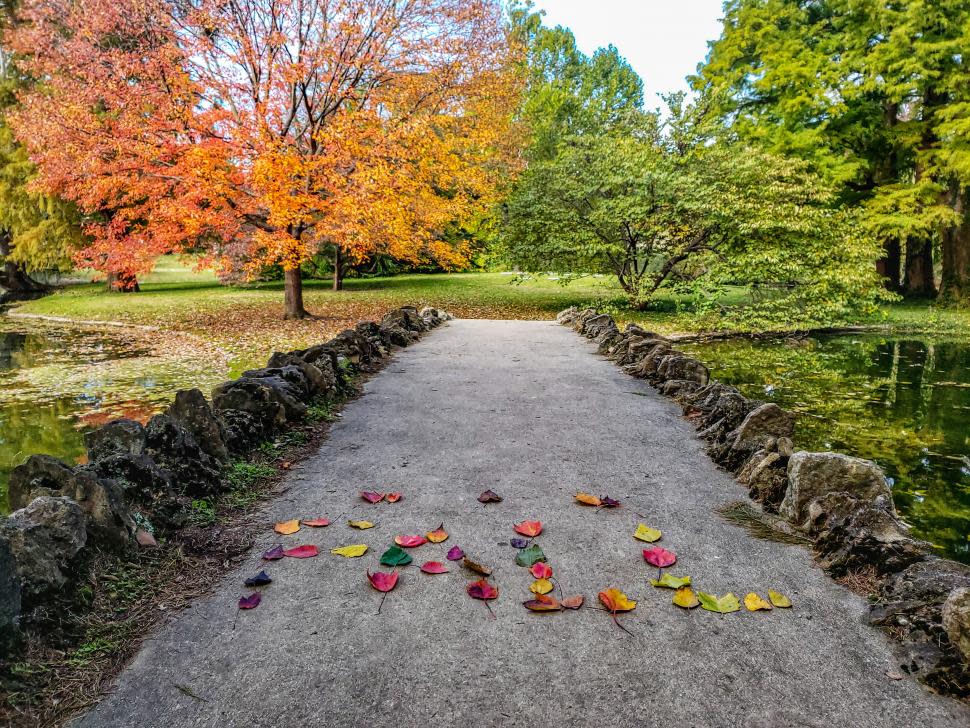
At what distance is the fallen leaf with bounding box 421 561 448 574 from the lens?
2.96 metres

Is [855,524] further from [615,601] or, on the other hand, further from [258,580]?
[258,580]

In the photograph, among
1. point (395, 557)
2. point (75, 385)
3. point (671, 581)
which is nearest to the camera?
point (671, 581)

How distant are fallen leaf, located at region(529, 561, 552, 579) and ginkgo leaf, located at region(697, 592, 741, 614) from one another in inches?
27.7

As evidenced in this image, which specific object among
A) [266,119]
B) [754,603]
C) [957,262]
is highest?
[266,119]

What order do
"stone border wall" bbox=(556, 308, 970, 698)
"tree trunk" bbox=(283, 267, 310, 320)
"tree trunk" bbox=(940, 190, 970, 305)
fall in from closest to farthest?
"stone border wall" bbox=(556, 308, 970, 698) → "tree trunk" bbox=(283, 267, 310, 320) → "tree trunk" bbox=(940, 190, 970, 305)

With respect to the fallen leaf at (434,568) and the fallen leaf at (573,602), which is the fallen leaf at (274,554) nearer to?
the fallen leaf at (434,568)

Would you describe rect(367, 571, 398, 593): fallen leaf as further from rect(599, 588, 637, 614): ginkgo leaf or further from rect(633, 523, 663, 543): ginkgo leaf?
rect(633, 523, 663, 543): ginkgo leaf

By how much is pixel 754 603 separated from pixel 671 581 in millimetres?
368

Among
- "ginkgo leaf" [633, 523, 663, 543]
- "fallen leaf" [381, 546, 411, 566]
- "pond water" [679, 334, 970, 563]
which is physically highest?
"fallen leaf" [381, 546, 411, 566]

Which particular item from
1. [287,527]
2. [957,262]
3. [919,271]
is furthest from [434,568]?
[919,271]

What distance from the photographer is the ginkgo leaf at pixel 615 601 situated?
265 centimetres

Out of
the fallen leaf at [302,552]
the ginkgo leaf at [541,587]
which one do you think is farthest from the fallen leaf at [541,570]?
the fallen leaf at [302,552]

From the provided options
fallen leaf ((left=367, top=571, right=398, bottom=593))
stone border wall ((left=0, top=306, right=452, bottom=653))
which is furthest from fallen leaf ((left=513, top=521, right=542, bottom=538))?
stone border wall ((left=0, top=306, right=452, bottom=653))

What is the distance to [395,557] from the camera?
3.06 metres
